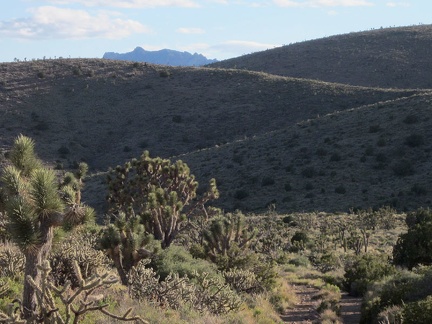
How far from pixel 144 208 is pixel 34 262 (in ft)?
44.4

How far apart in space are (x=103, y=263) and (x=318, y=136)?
113ft

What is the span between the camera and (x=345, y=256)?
2469 centimetres

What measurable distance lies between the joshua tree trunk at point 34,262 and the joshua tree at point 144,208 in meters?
5.40

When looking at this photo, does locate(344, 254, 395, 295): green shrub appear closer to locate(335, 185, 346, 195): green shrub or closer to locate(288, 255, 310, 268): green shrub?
locate(288, 255, 310, 268): green shrub

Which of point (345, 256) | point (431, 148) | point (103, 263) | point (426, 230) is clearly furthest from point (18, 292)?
point (431, 148)

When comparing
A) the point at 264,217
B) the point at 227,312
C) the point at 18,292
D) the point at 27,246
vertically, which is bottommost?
the point at 264,217

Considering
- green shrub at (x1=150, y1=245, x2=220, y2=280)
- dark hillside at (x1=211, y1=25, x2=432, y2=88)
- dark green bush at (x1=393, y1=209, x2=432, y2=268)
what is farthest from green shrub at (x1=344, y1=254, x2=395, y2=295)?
dark hillside at (x1=211, y1=25, x2=432, y2=88)

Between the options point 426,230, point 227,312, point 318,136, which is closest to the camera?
point 227,312

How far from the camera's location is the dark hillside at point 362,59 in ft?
247

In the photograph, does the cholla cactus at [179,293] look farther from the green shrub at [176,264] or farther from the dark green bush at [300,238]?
the dark green bush at [300,238]

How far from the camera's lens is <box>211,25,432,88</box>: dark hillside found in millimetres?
75150

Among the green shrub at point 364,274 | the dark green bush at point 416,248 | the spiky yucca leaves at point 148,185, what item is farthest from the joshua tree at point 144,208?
the dark green bush at point 416,248

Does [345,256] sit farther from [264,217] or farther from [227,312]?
[227,312]

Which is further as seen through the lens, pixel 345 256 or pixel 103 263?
pixel 345 256
